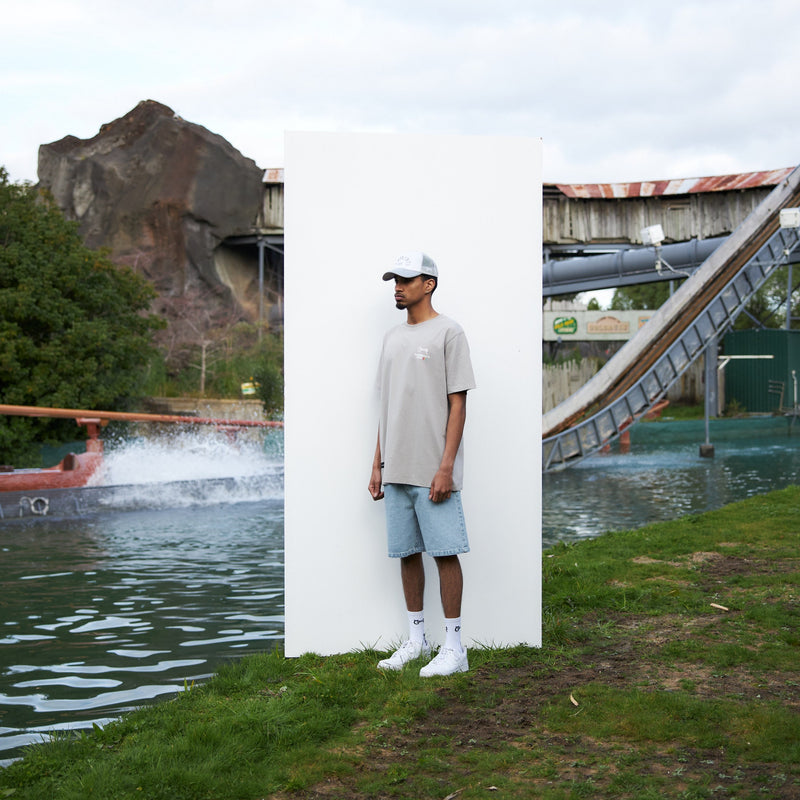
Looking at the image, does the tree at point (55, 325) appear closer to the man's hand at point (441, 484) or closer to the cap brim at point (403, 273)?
the cap brim at point (403, 273)

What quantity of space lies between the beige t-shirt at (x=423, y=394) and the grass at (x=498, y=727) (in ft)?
2.89

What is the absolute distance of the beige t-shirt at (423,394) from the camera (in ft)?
13.7

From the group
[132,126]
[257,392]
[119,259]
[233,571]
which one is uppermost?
[132,126]

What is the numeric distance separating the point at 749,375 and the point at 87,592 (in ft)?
84.4

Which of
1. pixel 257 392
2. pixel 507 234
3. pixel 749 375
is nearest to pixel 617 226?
pixel 749 375

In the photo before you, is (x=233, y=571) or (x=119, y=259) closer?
(x=233, y=571)

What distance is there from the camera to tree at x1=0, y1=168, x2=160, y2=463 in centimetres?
1431

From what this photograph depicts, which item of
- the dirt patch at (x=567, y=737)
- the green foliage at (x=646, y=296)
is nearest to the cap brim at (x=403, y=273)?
the dirt patch at (x=567, y=737)

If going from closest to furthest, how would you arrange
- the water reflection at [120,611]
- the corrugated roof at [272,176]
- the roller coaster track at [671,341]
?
1. the water reflection at [120,611]
2. the roller coaster track at [671,341]
3. the corrugated roof at [272,176]

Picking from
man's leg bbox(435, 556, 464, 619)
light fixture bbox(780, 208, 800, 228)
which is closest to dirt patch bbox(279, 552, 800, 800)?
man's leg bbox(435, 556, 464, 619)

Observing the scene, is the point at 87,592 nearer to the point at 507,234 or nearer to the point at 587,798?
the point at 507,234

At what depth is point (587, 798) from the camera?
9.25 ft

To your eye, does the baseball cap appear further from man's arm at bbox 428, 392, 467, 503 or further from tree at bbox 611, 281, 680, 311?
tree at bbox 611, 281, 680, 311

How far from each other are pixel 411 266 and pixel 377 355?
1.77 ft
